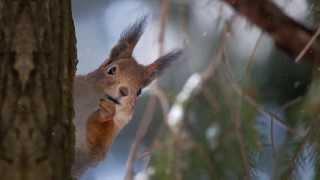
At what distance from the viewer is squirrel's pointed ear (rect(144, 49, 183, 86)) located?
1.28 metres

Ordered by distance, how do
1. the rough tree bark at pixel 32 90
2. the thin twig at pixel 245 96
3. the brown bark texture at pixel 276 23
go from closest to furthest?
the rough tree bark at pixel 32 90, the thin twig at pixel 245 96, the brown bark texture at pixel 276 23

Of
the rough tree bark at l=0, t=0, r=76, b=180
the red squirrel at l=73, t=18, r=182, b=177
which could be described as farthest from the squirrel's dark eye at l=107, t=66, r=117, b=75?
the rough tree bark at l=0, t=0, r=76, b=180

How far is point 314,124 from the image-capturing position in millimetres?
1232

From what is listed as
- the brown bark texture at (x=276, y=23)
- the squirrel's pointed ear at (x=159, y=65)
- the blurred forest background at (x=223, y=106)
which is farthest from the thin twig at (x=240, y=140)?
the brown bark texture at (x=276, y=23)

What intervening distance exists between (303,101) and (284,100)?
0.33 metres

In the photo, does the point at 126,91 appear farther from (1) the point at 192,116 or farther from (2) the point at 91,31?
(2) the point at 91,31

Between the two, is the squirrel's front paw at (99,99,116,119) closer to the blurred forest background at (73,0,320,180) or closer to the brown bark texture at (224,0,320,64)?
the blurred forest background at (73,0,320,180)

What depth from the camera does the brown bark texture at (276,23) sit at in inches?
62.4

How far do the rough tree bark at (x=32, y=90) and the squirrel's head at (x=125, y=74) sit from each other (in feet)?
1.19

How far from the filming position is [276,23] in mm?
1600

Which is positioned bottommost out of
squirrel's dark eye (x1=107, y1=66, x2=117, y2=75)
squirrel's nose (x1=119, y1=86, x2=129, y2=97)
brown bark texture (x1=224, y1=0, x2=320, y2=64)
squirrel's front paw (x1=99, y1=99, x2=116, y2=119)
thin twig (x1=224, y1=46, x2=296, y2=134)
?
squirrel's front paw (x1=99, y1=99, x2=116, y2=119)

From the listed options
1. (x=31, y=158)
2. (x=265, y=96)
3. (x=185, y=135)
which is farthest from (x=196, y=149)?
(x=31, y=158)

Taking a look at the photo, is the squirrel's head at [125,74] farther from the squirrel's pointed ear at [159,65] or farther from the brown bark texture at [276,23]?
the brown bark texture at [276,23]

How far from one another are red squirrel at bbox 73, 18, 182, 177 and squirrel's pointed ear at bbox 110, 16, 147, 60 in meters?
0.01
